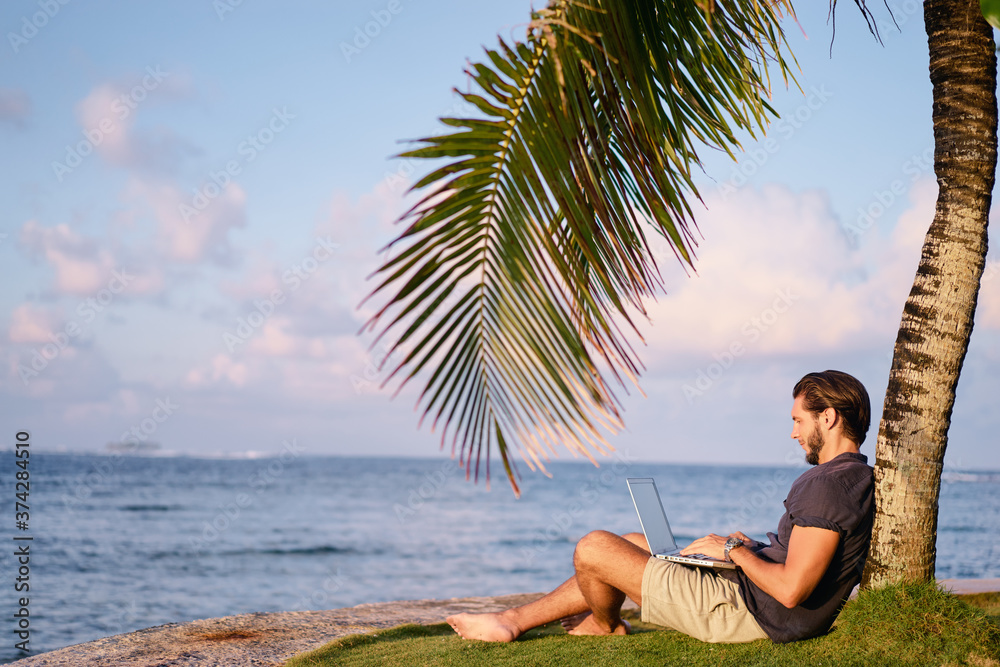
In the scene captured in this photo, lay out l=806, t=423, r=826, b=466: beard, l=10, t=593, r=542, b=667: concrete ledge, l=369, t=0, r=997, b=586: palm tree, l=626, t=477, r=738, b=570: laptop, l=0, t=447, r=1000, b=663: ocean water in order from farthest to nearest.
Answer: l=0, t=447, r=1000, b=663: ocean water → l=10, t=593, r=542, b=667: concrete ledge → l=626, t=477, r=738, b=570: laptop → l=806, t=423, r=826, b=466: beard → l=369, t=0, r=997, b=586: palm tree

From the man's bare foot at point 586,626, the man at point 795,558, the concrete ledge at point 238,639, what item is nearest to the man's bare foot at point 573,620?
the man's bare foot at point 586,626

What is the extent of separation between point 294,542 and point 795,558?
18281 millimetres

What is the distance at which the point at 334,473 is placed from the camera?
51625 millimetres

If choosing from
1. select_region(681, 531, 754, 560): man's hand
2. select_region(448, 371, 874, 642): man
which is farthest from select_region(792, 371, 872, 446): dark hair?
select_region(681, 531, 754, 560): man's hand

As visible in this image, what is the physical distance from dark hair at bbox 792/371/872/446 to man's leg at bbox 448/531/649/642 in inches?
39.4

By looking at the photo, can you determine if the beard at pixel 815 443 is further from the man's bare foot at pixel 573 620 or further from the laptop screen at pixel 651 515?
the man's bare foot at pixel 573 620

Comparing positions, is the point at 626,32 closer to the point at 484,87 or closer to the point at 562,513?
the point at 484,87

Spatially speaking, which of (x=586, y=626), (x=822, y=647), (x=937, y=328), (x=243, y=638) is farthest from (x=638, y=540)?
(x=243, y=638)

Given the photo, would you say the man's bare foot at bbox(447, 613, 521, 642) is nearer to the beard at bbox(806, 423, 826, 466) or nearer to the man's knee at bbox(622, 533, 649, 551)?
the man's knee at bbox(622, 533, 649, 551)

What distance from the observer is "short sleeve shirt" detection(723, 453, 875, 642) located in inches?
108

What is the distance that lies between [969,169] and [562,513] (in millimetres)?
27226

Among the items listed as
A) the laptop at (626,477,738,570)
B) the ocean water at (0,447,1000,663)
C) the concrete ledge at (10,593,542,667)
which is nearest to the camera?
the laptop at (626,477,738,570)

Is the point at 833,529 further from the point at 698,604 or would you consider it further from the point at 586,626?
the point at 586,626

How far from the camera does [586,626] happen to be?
139 inches
